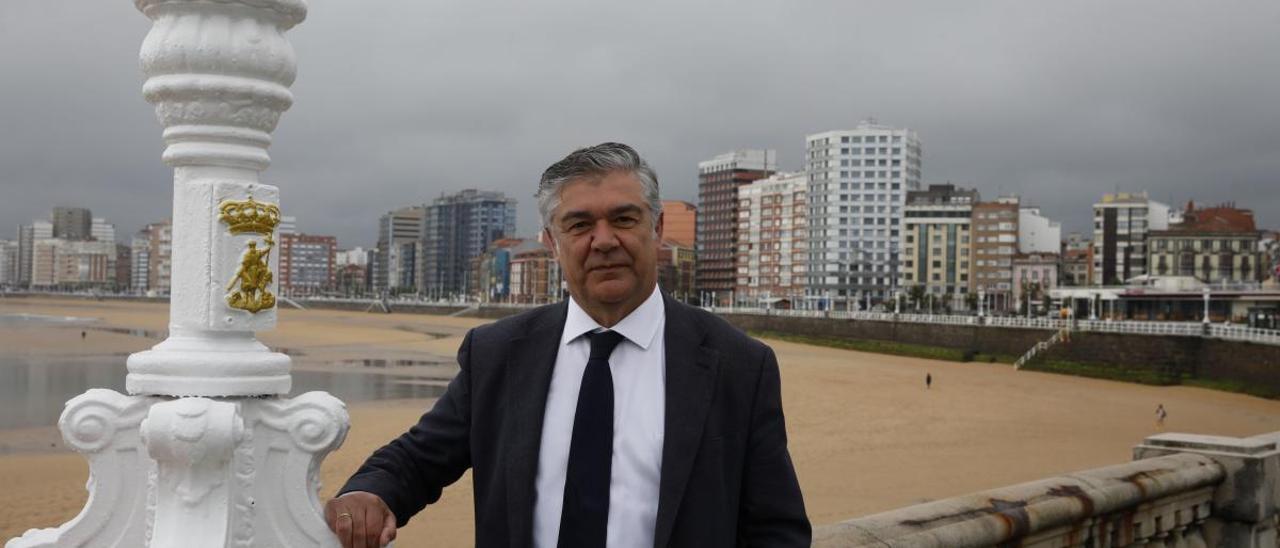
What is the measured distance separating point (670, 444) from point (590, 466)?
0.64 feet

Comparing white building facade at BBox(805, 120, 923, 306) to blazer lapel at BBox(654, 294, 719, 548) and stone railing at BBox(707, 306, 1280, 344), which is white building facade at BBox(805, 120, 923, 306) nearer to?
stone railing at BBox(707, 306, 1280, 344)

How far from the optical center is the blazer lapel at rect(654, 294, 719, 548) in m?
2.38

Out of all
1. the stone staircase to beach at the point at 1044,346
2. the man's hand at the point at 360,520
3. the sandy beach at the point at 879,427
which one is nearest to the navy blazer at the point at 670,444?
the man's hand at the point at 360,520

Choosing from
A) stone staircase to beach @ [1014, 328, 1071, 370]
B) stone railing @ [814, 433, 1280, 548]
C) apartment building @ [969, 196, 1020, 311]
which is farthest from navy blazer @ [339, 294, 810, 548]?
apartment building @ [969, 196, 1020, 311]

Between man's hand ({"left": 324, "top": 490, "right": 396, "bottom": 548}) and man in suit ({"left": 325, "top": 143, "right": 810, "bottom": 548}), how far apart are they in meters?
0.14

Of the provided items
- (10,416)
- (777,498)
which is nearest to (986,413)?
(10,416)

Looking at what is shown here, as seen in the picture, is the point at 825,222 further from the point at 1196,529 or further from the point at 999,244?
Result: the point at 1196,529

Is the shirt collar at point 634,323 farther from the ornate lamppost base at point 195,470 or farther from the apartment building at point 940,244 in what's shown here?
the apartment building at point 940,244

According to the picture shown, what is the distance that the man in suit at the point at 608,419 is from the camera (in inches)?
95.7

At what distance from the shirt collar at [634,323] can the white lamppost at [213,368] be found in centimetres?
67

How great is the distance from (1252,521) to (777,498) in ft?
13.3

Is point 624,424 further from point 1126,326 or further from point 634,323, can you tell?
point 1126,326

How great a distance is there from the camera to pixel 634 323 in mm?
2570

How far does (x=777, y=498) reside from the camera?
254 cm
